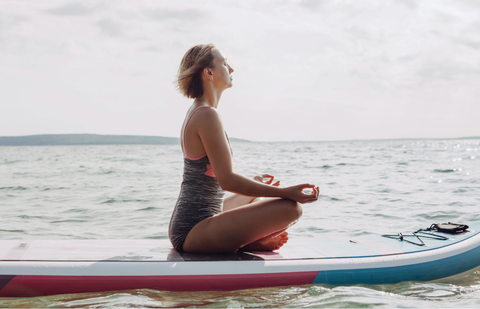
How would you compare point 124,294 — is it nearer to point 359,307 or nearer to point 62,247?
point 62,247

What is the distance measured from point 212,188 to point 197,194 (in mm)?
108

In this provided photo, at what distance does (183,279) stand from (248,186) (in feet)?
2.56

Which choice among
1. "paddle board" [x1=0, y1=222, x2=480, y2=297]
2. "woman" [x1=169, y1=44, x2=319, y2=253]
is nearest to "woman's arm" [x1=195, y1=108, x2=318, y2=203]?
"woman" [x1=169, y1=44, x2=319, y2=253]

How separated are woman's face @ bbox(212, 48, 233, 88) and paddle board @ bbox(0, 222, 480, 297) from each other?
1210 millimetres

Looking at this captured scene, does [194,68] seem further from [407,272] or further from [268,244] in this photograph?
[407,272]

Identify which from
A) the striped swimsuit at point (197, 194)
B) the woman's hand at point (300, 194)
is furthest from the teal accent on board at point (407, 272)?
the striped swimsuit at point (197, 194)

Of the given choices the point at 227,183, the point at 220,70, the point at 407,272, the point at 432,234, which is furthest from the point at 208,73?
the point at 432,234

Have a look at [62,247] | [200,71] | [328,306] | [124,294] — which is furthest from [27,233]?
[328,306]

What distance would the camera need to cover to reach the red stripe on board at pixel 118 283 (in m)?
2.60

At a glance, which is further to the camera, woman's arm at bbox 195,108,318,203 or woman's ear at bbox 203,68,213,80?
woman's ear at bbox 203,68,213,80

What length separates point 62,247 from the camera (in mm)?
3068

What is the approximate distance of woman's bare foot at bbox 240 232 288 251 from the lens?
3.04 m

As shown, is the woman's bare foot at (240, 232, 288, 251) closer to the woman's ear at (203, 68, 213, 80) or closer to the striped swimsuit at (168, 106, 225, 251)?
the striped swimsuit at (168, 106, 225, 251)

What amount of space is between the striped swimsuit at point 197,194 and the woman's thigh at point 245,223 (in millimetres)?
67
